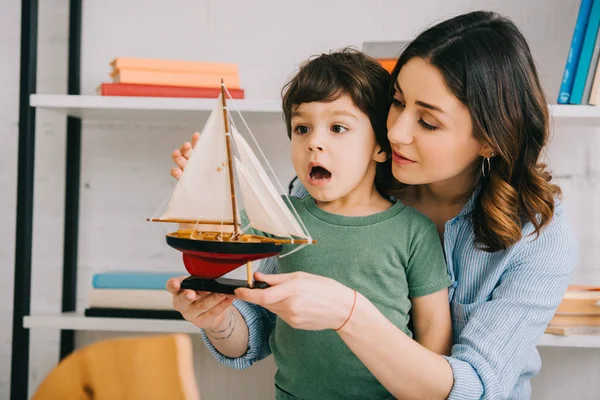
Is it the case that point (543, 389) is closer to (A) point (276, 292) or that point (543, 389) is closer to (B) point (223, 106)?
(A) point (276, 292)

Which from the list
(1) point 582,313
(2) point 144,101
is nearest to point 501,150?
(1) point 582,313

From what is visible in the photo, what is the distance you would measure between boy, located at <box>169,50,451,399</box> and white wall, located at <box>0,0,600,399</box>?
0.75m

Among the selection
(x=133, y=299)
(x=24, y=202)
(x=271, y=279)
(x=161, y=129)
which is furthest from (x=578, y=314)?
(x=24, y=202)

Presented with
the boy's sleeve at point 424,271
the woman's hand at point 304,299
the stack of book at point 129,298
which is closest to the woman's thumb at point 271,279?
the woman's hand at point 304,299

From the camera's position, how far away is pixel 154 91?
64.1 inches

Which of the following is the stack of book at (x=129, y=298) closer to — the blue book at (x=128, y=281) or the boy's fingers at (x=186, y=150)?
the blue book at (x=128, y=281)

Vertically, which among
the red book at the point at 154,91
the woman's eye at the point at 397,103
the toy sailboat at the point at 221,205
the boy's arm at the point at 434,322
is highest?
the red book at the point at 154,91

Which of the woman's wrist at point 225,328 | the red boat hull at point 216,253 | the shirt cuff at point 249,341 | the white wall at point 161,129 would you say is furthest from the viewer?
the white wall at point 161,129

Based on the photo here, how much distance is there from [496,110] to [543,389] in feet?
3.94

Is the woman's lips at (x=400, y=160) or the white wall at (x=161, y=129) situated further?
the white wall at (x=161, y=129)

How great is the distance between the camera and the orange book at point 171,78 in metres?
1.63

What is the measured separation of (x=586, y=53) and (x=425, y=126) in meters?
0.69

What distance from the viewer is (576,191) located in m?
1.92

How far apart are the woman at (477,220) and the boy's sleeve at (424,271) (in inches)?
3.1
